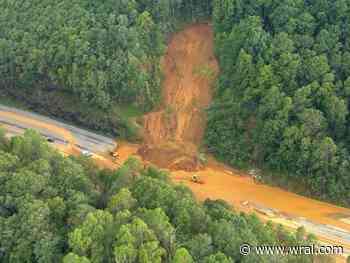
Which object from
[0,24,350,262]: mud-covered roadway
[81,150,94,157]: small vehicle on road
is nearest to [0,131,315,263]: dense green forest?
[0,24,350,262]: mud-covered roadway

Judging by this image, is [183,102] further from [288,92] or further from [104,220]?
[104,220]

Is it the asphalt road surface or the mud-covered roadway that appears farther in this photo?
the asphalt road surface

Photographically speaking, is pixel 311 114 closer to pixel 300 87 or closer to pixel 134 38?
pixel 300 87

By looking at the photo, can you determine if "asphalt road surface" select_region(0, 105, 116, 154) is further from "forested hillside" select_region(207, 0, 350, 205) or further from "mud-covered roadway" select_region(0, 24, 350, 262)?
"forested hillside" select_region(207, 0, 350, 205)

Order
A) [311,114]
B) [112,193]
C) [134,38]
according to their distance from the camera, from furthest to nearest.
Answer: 1. [134,38]
2. [311,114]
3. [112,193]

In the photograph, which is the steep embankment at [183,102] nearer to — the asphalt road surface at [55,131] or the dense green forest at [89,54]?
the dense green forest at [89,54]

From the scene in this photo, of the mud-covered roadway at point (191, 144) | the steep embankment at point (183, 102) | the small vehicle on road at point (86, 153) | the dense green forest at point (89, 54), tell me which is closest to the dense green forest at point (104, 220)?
the mud-covered roadway at point (191, 144)

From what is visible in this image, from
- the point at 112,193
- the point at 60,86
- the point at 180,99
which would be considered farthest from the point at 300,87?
the point at 60,86

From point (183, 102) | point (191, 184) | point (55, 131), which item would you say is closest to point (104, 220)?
point (191, 184)
